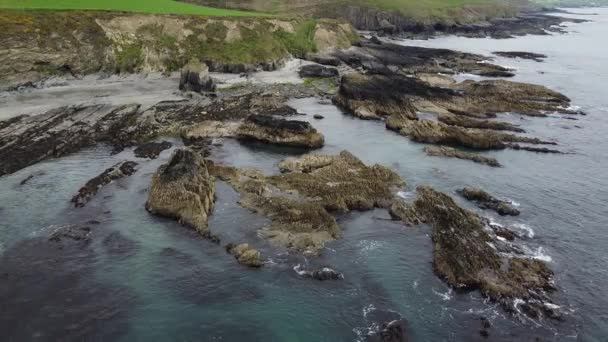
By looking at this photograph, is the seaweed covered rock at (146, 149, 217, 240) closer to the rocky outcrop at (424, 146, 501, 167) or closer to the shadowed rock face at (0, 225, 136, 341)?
the shadowed rock face at (0, 225, 136, 341)

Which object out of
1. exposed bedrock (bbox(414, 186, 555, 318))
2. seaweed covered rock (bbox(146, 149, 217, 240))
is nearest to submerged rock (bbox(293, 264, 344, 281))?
exposed bedrock (bbox(414, 186, 555, 318))

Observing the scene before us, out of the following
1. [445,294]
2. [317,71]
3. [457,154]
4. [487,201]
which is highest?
[317,71]

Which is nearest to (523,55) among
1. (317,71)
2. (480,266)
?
(317,71)

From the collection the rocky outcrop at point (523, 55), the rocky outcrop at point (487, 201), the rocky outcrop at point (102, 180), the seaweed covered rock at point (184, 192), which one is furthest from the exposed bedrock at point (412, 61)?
the seaweed covered rock at point (184, 192)

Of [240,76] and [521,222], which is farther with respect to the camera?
[240,76]

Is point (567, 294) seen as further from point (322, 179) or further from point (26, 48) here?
point (26, 48)

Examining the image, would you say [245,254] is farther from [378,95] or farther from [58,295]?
[378,95]

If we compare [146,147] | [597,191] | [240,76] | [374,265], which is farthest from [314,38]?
[374,265]

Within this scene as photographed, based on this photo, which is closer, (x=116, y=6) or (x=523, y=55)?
(x=116, y=6)
